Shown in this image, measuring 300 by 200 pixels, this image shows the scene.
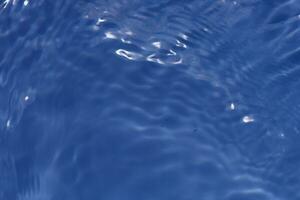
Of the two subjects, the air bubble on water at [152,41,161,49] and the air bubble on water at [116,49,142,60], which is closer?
the air bubble on water at [116,49,142,60]

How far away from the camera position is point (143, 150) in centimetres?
550

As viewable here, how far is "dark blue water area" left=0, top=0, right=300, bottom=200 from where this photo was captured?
541cm

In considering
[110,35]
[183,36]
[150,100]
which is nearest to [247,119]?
[150,100]

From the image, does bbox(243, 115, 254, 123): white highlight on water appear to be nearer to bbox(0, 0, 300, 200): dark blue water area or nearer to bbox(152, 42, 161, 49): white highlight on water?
bbox(0, 0, 300, 200): dark blue water area

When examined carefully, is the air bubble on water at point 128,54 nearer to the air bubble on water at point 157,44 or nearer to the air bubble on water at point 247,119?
the air bubble on water at point 157,44

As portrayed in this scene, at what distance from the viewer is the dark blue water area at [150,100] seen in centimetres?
541

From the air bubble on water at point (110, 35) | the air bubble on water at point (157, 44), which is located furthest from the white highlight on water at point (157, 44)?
the air bubble on water at point (110, 35)

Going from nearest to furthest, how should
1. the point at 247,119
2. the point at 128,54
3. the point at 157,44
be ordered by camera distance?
1. the point at 247,119
2. the point at 128,54
3. the point at 157,44

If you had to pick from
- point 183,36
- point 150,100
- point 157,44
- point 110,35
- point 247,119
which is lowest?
point 150,100

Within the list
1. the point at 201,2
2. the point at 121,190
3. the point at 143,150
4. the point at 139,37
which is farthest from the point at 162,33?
the point at 121,190

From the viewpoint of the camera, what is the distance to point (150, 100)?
5.87 m

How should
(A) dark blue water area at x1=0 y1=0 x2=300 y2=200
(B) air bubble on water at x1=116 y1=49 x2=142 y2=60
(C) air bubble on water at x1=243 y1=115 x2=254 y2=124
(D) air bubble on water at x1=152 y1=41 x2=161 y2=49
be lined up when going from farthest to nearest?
1. (D) air bubble on water at x1=152 y1=41 x2=161 y2=49
2. (B) air bubble on water at x1=116 y1=49 x2=142 y2=60
3. (C) air bubble on water at x1=243 y1=115 x2=254 y2=124
4. (A) dark blue water area at x1=0 y1=0 x2=300 y2=200

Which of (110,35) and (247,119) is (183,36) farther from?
(247,119)

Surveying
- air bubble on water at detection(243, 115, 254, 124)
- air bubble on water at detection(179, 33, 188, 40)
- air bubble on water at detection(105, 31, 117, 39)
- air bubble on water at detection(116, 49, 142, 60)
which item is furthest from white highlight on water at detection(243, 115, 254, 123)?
air bubble on water at detection(105, 31, 117, 39)
